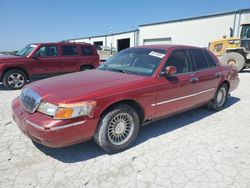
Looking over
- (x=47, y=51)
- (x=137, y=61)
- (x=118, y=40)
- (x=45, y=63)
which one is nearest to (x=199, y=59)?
(x=137, y=61)

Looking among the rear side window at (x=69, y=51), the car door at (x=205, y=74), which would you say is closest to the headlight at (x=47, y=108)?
the car door at (x=205, y=74)

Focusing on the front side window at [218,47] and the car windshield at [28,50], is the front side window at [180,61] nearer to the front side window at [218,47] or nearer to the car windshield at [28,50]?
the car windshield at [28,50]

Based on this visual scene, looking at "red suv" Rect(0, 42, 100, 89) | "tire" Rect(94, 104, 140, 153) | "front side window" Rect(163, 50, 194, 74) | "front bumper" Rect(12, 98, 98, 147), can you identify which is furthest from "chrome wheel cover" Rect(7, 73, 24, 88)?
"front side window" Rect(163, 50, 194, 74)

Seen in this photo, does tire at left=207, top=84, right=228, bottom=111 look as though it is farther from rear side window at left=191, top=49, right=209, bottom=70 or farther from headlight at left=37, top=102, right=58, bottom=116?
headlight at left=37, top=102, right=58, bottom=116

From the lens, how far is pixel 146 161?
3016mm

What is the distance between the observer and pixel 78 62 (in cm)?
915

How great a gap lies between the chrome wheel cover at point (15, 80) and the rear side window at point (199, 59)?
6.43m

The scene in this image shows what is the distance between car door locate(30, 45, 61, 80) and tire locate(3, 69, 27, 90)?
0.42m

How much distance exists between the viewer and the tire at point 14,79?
7590 millimetres

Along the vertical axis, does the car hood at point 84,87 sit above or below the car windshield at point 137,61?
below

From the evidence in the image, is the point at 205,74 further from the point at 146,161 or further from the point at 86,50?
the point at 86,50

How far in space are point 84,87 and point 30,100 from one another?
2.64 ft

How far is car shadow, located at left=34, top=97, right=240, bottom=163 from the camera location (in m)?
3.15

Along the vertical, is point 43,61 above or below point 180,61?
below
